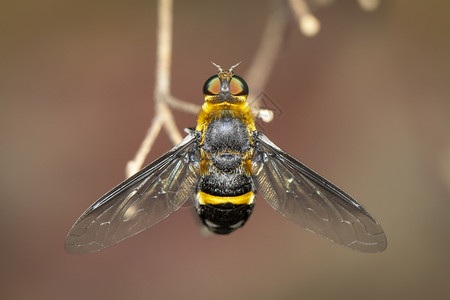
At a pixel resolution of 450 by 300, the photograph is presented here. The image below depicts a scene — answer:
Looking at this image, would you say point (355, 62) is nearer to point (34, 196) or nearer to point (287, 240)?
point (287, 240)

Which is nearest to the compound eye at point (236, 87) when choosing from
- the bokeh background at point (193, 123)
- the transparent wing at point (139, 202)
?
the transparent wing at point (139, 202)

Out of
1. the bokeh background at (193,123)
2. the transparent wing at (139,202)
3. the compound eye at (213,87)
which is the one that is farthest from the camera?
the bokeh background at (193,123)

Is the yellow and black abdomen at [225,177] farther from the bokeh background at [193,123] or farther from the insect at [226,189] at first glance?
the bokeh background at [193,123]

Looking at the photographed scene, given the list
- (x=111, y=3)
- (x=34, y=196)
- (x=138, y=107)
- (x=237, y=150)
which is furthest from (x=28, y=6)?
(x=237, y=150)

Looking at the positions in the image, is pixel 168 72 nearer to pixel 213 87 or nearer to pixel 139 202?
pixel 213 87

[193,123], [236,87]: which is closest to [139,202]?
[236,87]
